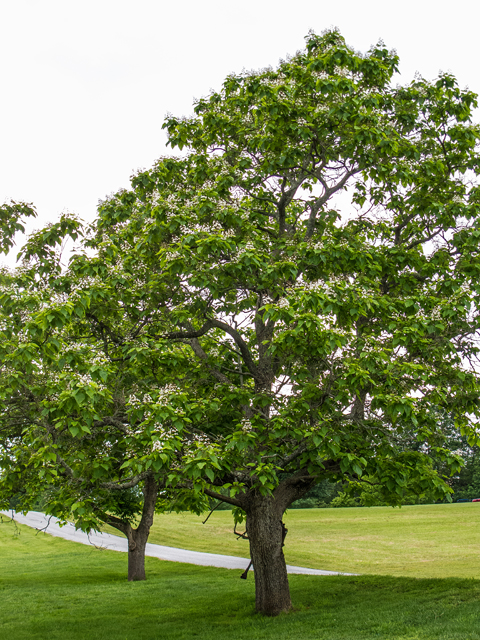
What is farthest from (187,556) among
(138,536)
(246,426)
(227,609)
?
(246,426)

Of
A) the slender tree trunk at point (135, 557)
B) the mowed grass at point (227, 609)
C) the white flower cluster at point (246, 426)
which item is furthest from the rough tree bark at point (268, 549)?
the slender tree trunk at point (135, 557)

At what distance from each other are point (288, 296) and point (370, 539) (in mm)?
28555

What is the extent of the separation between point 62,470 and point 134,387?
1.86m

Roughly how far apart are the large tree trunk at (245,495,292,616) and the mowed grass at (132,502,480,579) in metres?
9.83

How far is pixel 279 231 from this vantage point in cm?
1256

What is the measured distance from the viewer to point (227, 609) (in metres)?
12.7

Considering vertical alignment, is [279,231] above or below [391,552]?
above

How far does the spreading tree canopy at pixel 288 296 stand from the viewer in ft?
27.2

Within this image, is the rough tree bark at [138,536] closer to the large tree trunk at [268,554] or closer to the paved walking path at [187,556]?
the paved walking path at [187,556]

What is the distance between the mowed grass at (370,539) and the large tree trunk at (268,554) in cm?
983

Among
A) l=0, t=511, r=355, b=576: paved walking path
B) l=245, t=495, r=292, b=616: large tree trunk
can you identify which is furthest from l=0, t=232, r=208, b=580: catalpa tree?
l=0, t=511, r=355, b=576: paved walking path

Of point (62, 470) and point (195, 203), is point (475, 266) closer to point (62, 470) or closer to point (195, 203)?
point (195, 203)

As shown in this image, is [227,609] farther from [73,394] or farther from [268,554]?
[73,394]

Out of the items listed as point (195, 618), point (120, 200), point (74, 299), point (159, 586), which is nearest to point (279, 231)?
point (120, 200)
